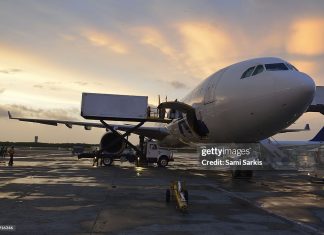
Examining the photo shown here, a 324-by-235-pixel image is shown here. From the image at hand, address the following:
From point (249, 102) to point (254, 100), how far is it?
0.30m

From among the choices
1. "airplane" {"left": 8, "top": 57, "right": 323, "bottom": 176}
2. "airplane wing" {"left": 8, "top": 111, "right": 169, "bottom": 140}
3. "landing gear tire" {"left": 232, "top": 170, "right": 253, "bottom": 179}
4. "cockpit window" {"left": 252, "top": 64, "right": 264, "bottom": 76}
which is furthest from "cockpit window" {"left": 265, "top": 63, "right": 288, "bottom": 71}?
"airplane wing" {"left": 8, "top": 111, "right": 169, "bottom": 140}

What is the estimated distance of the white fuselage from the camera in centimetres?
1558

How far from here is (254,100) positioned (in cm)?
1652

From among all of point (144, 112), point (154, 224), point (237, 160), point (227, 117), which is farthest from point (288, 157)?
point (154, 224)

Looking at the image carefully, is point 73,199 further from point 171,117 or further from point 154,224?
point 171,117

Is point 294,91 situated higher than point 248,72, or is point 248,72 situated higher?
point 248,72

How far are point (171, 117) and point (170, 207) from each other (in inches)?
679

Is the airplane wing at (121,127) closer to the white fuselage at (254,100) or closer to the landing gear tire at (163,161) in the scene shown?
the landing gear tire at (163,161)

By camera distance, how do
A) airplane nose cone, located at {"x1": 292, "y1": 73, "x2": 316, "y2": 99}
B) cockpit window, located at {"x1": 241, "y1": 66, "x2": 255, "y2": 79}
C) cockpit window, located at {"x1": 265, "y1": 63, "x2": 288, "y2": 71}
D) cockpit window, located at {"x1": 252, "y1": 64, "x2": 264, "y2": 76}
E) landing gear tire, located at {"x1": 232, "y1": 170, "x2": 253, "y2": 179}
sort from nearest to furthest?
1. airplane nose cone, located at {"x1": 292, "y1": 73, "x2": 316, "y2": 99}
2. cockpit window, located at {"x1": 265, "y1": 63, "x2": 288, "y2": 71}
3. cockpit window, located at {"x1": 252, "y1": 64, "x2": 264, "y2": 76}
4. cockpit window, located at {"x1": 241, "y1": 66, "x2": 255, "y2": 79}
5. landing gear tire, located at {"x1": 232, "y1": 170, "x2": 253, "y2": 179}

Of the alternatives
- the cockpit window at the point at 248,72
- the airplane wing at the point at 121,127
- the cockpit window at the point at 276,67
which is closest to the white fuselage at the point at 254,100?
the cockpit window at the point at 276,67

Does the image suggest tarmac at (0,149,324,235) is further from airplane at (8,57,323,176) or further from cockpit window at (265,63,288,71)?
cockpit window at (265,63,288,71)

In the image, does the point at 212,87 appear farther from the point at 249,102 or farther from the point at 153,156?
the point at 153,156

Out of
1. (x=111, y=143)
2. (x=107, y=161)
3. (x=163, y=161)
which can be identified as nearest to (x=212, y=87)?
(x=163, y=161)

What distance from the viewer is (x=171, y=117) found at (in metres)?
28.4
